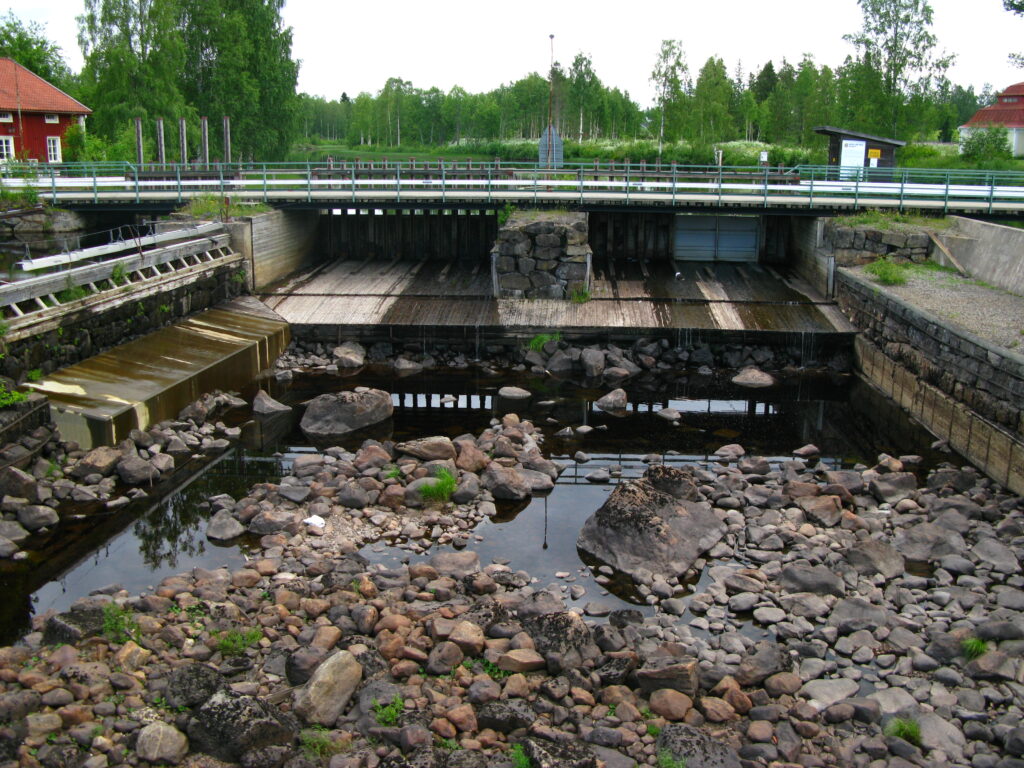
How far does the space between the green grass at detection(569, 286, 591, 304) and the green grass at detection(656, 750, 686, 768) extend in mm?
19227

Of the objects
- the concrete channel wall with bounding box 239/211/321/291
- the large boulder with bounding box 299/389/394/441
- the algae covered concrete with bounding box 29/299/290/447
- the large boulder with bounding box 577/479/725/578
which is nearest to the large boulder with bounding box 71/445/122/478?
the algae covered concrete with bounding box 29/299/290/447

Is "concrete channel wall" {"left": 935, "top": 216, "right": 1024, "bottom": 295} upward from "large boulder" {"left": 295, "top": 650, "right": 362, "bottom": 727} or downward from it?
upward

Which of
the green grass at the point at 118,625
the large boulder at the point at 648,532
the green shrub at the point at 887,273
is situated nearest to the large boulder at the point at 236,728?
the green grass at the point at 118,625

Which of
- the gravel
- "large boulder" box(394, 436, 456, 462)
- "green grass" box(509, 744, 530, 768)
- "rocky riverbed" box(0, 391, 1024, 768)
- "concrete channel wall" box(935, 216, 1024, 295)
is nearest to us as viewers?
"green grass" box(509, 744, 530, 768)

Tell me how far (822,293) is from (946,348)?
8429 millimetres

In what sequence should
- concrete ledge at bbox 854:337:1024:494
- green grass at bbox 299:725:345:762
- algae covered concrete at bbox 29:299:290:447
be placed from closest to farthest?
green grass at bbox 299:725:345:762
concrete ledge at bbox 854:337:1024:494
algae covered concrete at bbox 29:299:290:447

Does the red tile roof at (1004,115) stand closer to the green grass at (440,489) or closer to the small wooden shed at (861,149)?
the small wooden shed at (861,149)

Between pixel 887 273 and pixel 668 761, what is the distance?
743 inches

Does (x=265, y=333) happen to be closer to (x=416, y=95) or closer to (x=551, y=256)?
(x=551, y=256)

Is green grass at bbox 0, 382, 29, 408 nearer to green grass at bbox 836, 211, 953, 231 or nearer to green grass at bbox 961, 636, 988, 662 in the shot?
green grass at bbox 961, 636, 988, 662

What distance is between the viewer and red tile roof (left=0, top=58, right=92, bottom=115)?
165ft

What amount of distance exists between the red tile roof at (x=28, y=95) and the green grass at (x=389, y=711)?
Answer: 163 feet

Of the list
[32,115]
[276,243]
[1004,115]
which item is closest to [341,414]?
[276,243]

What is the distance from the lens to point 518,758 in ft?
30.2
